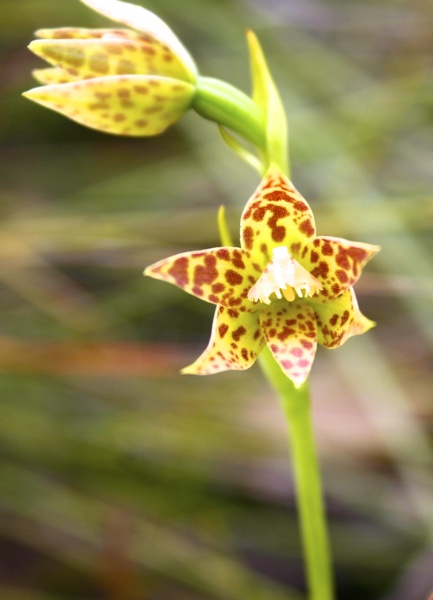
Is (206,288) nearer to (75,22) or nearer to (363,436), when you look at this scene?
(363,436)

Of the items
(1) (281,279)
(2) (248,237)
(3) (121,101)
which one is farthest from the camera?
(3) (121,101)

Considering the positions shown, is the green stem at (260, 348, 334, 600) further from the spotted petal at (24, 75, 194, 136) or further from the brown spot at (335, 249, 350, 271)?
the spotted petal at (24, 75, 194, 136)

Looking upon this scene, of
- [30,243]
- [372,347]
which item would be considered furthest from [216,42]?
[372,347]

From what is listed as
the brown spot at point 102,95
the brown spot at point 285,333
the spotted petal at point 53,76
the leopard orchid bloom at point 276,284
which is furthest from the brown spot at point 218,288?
the spotted petal at point 53,76

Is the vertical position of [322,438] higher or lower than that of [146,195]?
lower

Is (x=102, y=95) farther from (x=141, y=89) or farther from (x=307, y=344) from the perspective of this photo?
(x=307, y=344)

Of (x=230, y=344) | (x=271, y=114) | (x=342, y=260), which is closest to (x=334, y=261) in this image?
(x=342, y=260)

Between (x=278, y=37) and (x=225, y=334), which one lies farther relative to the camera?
(x=278, y=37)
